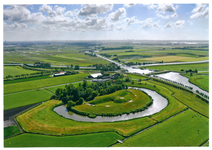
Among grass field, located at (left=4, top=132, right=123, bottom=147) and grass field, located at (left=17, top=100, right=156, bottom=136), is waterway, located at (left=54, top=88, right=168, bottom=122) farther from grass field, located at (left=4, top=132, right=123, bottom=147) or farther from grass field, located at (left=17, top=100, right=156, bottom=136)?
grass field, located at (left=4, top=132, right=123, bottom=147)

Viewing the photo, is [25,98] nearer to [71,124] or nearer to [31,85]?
[31,85]

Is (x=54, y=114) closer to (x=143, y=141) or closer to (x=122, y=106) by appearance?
(x=122, y=106)

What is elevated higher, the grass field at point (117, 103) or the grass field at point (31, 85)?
the grass field at point (31, 85)

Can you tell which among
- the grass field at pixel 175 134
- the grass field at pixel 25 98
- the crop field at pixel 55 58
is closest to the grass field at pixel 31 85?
the grass field at pixel 25 98

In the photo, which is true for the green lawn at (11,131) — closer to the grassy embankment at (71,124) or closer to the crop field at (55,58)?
the grassy embankment at (71,124)

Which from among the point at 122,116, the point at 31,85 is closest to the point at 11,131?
the point at 122,116

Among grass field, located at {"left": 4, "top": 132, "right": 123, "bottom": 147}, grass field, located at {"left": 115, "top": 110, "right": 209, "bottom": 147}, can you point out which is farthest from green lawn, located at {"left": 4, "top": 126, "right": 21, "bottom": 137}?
grass field, located at {"left": 115, "top": 110, "right": 209, "bottom": 147}
